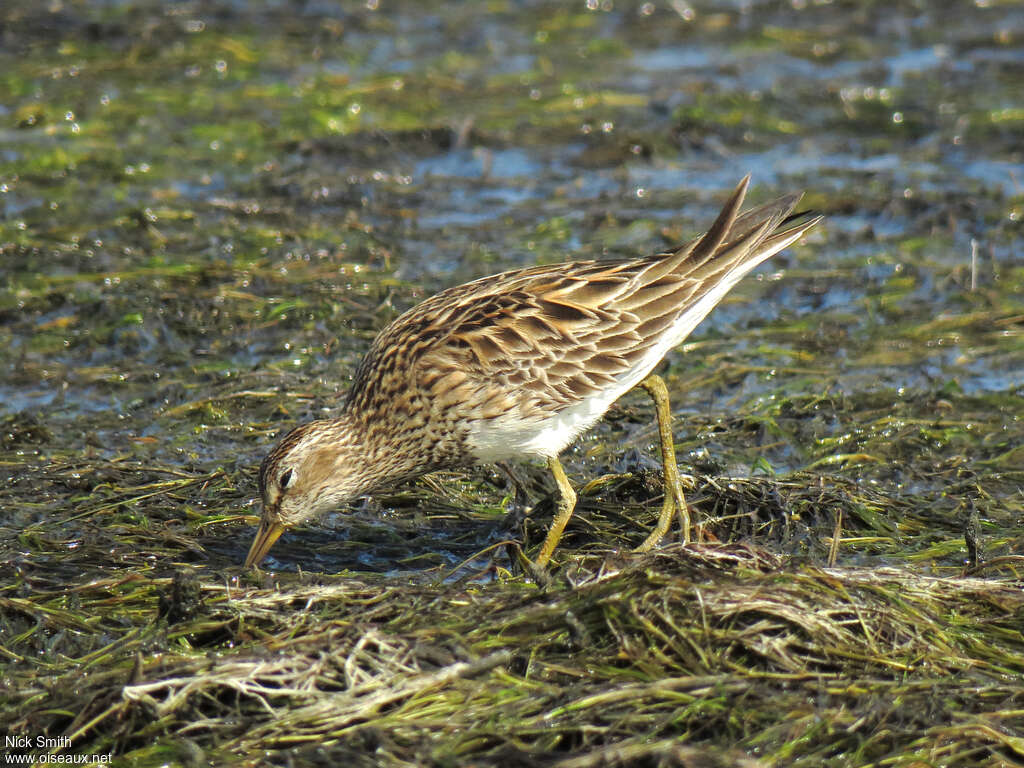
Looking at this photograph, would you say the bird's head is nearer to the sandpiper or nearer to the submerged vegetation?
the sandpiper

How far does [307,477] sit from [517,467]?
137cm

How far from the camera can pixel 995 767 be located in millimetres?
4793

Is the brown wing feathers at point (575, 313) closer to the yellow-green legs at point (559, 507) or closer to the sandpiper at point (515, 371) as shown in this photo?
the sandpiper at point (515, 371)

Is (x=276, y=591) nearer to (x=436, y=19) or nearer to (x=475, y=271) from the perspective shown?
(x=475, y=271)

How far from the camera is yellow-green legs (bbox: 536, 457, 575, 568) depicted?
6.53 meters

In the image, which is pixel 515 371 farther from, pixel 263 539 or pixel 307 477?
pixel 263 539

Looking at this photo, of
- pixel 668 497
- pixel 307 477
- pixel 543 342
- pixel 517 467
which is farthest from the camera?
pixel 517 467

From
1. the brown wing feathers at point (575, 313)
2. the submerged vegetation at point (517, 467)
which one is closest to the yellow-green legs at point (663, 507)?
A: the submerged vegetation at point (517, 467)

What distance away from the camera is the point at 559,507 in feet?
21.9

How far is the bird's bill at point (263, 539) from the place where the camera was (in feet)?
21.0

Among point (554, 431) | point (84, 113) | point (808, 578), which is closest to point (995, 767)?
point (808, 578)

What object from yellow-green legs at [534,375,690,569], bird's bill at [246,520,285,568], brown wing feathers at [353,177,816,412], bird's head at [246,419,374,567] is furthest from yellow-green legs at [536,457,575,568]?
bird's bill at [246,520,285,568]

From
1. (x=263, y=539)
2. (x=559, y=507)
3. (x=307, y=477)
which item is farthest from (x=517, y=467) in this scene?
(x=263, y=539)

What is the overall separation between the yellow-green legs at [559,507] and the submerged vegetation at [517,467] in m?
0.19
